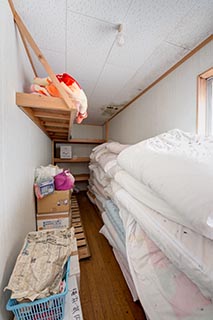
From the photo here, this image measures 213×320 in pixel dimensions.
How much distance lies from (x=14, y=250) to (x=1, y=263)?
185mm

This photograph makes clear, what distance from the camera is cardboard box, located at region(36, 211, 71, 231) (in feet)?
4.52

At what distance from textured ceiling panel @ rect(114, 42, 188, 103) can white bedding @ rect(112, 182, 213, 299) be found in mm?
1303

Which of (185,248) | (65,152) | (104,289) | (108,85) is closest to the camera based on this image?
(185,248)

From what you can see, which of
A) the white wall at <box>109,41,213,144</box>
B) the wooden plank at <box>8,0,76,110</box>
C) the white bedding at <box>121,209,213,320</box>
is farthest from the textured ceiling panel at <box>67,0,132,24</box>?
the white bedding at <box>121,209,213,320</box>

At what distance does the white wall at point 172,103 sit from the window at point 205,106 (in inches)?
1.4

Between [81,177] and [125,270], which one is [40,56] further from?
[81,177]

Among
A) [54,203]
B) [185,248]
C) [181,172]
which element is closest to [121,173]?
[181,172]

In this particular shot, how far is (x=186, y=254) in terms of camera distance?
0.49m

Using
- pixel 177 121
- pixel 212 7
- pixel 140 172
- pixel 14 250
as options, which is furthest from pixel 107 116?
pixel 14 250

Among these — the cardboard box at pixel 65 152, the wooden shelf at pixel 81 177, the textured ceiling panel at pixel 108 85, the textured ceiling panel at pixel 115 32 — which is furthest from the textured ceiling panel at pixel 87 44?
the wooden shelf at pixel 81 177

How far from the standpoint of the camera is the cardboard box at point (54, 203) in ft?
4.47

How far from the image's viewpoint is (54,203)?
4.61ft

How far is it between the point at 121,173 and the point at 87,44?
109 centimetres

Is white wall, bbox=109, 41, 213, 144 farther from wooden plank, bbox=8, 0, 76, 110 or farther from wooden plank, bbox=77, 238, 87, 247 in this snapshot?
wooden plank, bbox=77, 238, 87, 247
